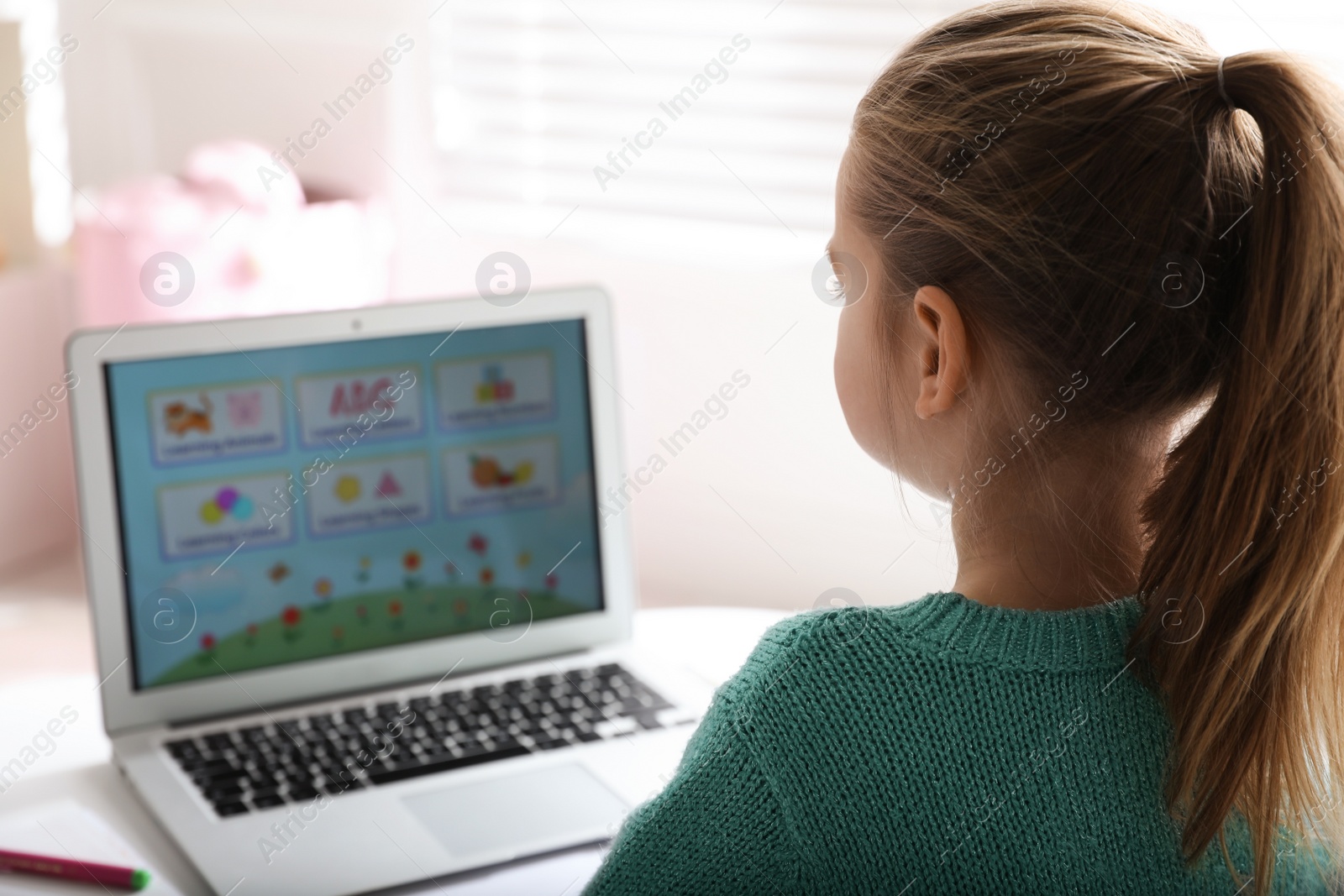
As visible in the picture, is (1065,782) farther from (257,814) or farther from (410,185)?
(410,185)

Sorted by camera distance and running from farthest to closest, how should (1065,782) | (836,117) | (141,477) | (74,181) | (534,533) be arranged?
(74,181)
(836,117)
(534,533)
(141,477)
(1065,782)

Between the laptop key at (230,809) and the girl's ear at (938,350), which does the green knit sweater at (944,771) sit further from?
the laptop key at (230,809)

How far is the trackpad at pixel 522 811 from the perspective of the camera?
76 centimetres

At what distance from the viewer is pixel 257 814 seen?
2.52 ft

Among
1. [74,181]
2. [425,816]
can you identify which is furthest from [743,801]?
[74,181]

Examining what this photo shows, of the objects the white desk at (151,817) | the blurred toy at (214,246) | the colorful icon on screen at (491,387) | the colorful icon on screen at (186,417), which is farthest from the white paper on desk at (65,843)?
the blurred toy at (214,246)

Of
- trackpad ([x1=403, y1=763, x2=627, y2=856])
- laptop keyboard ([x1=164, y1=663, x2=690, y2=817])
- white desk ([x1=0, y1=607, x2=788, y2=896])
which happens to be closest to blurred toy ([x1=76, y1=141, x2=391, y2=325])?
white desk ([x1=0, y1=607, x2=788, y2=896])

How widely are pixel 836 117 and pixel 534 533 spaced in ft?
1.77

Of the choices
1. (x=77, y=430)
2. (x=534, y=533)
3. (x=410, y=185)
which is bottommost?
(x=534, y=533)

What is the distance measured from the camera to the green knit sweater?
557 millimetres

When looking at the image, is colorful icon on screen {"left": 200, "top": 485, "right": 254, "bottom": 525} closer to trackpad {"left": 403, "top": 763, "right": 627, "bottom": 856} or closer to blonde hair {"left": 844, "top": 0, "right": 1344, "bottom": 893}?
trackpad {"left": 403, "top": 763, "right": 627, "bottom": 856}

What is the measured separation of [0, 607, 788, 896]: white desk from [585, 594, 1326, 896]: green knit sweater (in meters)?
0.19

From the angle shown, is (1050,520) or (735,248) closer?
(1050,520)

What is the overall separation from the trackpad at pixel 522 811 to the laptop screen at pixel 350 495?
0.18 meters
